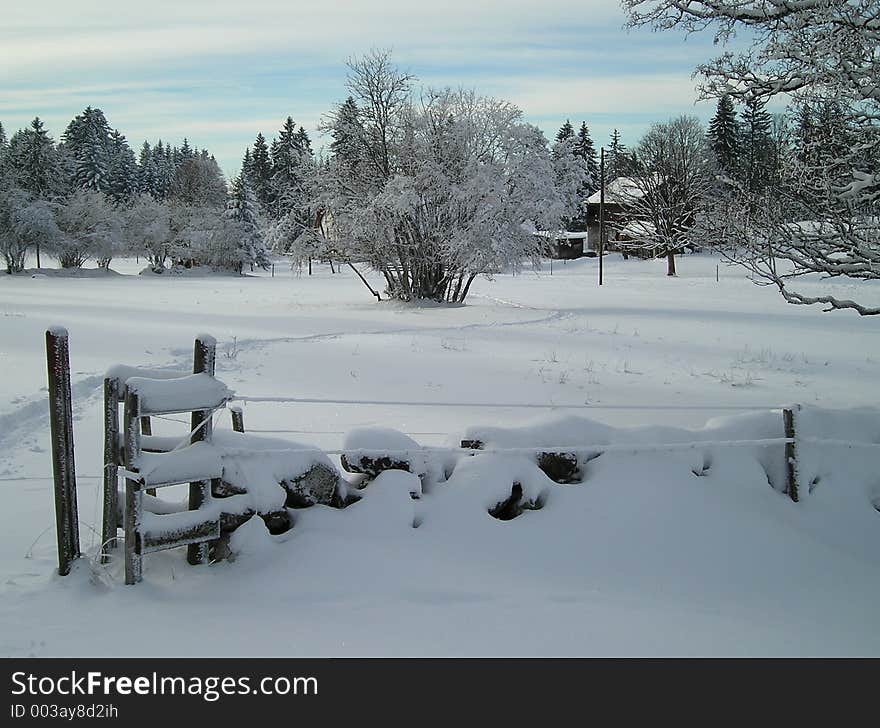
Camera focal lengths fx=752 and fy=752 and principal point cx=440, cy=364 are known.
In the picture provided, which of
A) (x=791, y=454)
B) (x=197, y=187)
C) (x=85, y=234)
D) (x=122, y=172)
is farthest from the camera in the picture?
(x=122, y=172)

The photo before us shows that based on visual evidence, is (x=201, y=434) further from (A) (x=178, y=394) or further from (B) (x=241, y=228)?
(B) (x=241, y=228)

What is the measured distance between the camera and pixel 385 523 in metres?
5.62

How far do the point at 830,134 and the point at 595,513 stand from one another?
17.6 ft

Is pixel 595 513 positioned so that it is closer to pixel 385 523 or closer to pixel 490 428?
pixel 490 428

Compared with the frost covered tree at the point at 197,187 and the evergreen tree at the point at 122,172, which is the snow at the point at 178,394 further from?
the evergreen tree at the point at 122,172

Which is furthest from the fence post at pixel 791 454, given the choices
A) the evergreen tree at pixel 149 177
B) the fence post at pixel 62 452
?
the evergreen tree at pixel 149 177

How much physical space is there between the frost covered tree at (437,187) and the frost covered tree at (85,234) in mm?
41314

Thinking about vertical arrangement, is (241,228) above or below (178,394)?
above

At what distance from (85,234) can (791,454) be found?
221ft

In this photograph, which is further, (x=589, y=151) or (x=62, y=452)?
(x=589, y=151)

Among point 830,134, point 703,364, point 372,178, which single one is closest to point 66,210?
point 372,178

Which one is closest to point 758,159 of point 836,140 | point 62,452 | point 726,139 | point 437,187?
point 836,140

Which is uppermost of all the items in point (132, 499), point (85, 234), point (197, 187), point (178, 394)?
point (197, 187)

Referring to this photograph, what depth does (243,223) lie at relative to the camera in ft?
232
